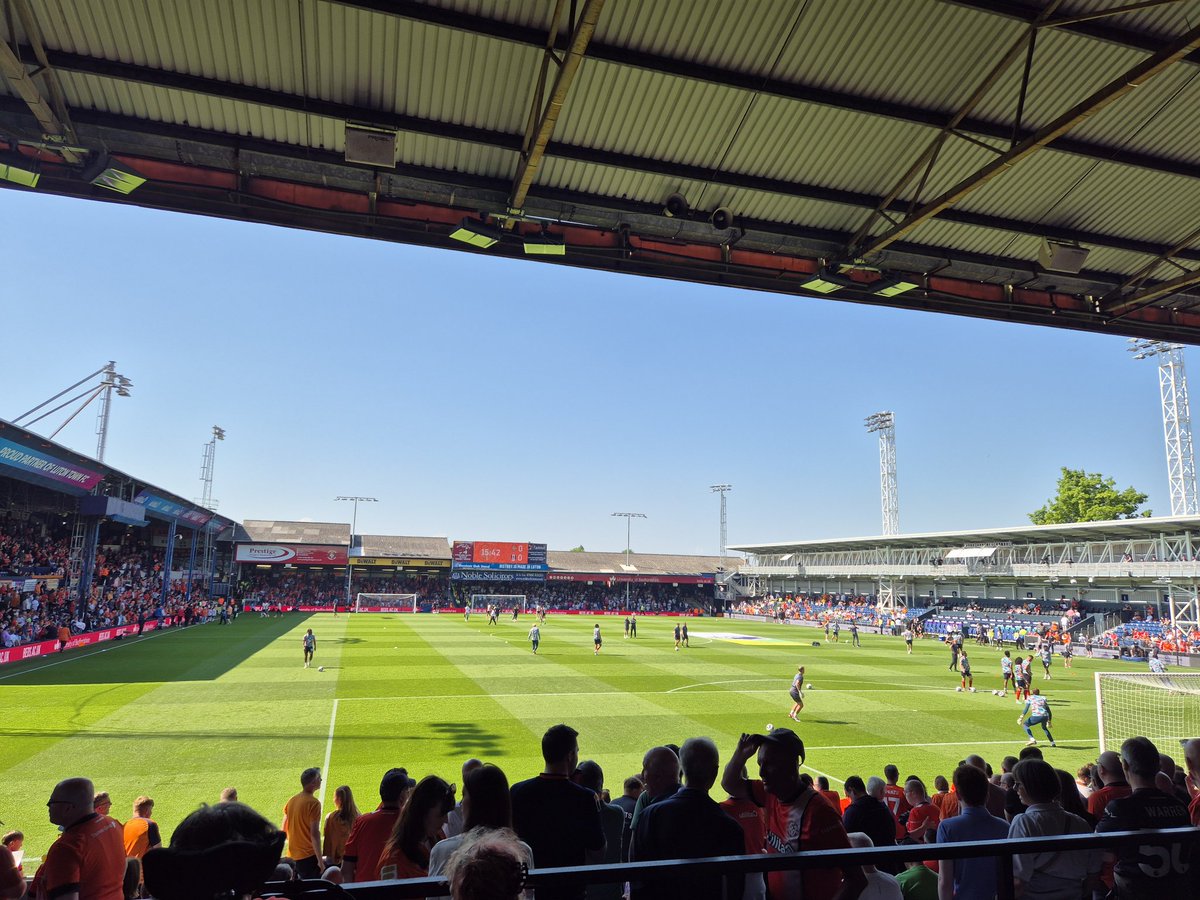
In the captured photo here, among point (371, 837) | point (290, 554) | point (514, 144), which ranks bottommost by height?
point (371, 837)

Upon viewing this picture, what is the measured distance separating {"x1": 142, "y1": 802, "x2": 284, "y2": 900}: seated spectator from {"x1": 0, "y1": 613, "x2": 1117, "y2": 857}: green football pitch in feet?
34.5

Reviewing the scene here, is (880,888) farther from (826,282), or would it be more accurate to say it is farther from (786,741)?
(826,282)

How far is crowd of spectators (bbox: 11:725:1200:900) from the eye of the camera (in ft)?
5.68

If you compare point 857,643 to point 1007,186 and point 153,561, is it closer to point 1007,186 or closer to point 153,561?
point 1007,186

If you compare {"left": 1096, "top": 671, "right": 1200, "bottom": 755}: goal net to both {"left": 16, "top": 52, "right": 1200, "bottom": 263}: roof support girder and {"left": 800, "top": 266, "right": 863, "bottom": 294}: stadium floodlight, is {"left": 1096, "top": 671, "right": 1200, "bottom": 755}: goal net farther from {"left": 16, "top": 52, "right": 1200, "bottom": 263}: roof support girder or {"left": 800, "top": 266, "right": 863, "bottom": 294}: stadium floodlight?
{"left": 800, "top": 266, "right": 863, "bottom": 294}: stadium floodlight

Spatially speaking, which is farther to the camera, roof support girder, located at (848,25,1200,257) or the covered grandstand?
the covered grandstand

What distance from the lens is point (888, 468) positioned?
85.8 metres

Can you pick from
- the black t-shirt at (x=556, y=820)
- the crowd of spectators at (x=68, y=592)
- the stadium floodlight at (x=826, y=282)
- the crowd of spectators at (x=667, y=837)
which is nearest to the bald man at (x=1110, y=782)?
the crowd of spectators at (x=667, y=837)

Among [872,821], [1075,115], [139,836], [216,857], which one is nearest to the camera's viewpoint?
[216,857]

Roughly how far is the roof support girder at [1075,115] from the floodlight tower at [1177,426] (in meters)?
64.4

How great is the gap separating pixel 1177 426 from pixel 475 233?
2777 inches

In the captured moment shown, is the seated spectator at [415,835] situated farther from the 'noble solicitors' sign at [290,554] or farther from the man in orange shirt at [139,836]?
the 'noble solicitors' sign at [290,554]

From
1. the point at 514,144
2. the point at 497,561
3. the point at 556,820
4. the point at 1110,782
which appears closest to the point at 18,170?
the point at 514,144

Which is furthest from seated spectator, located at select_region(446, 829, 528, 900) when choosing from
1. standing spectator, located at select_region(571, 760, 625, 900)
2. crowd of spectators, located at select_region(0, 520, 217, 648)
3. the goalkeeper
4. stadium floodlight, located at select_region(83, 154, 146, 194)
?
crowd of spectators, located at select_region(0, 520, 217, 648)
